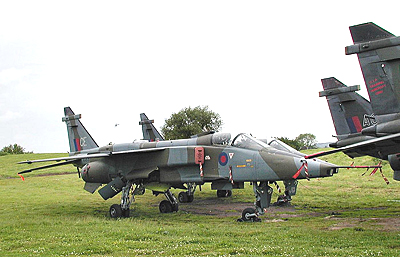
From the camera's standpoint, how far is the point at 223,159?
1328cm

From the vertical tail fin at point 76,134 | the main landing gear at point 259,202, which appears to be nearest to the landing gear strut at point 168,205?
the main landing gear at point 259,202

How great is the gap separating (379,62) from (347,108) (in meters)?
7.63

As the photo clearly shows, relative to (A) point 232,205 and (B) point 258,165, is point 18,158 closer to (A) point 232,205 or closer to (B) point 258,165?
(A) point 232,205

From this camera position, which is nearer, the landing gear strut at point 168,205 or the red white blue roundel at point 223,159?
the red white blue roundel at point 223,159

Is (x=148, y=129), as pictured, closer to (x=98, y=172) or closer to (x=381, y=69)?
(x=98, y=172)

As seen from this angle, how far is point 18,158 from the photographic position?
189 ft

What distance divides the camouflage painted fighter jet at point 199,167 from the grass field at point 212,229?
1038mm

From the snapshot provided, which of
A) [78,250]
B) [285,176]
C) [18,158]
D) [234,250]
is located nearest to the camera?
[234,250]

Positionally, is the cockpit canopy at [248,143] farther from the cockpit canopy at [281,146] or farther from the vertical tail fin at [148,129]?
the vertical tail fin at [148,129]

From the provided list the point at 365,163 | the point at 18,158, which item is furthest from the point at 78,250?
the point at 18,158

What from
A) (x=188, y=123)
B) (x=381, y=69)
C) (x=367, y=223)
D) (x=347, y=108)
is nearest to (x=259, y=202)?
(x=367, y=223)

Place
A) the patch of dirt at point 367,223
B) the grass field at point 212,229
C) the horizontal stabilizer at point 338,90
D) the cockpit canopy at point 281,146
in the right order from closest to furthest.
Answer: the grass field at point 212,229 → the patch of dirt at point 367,223 → the cockpit canopy at point 281,146 → the horizontal stabilizer at point 338,90

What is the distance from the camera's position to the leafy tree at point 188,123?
180 feet

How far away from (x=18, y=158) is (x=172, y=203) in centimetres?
4857
